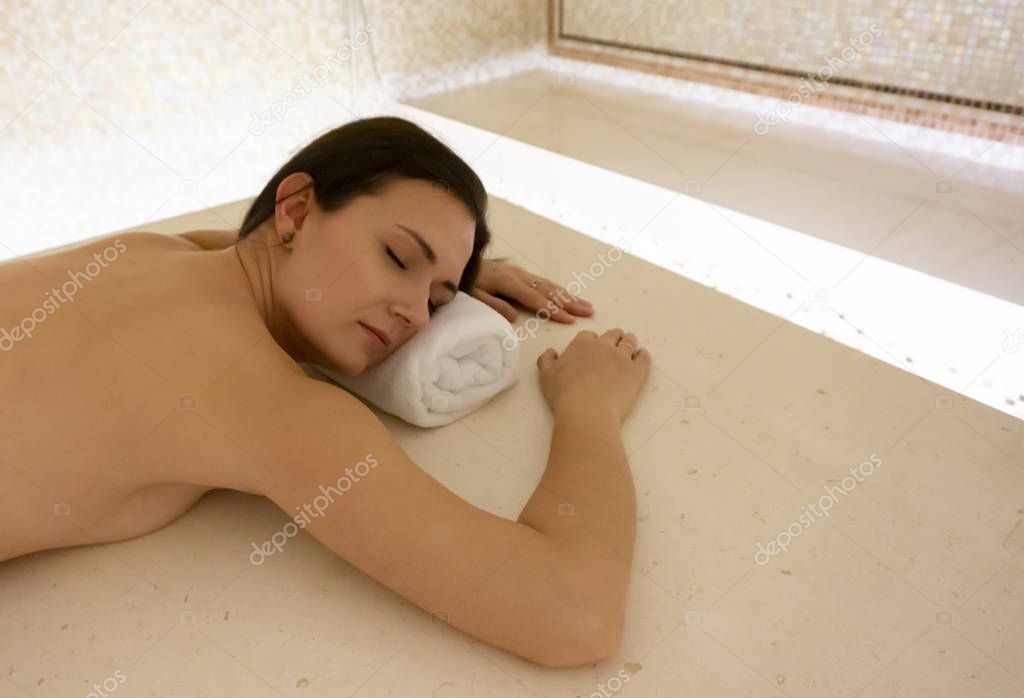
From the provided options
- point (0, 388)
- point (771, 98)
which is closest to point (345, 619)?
point (0, 388)

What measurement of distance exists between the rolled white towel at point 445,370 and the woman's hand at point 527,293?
0.23 m

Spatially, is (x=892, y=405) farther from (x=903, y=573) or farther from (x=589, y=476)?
(x=589, y=476)

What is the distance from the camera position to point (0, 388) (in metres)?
0.88

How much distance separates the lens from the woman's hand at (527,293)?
1.49 meters

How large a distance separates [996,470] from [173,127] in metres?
2.21

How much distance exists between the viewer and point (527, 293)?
1498mm
